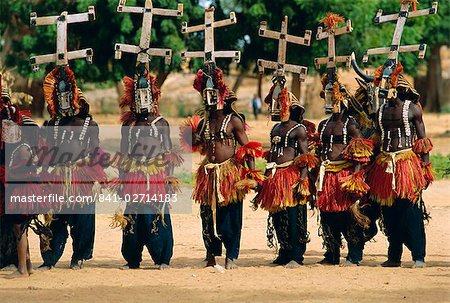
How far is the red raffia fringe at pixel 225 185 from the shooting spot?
10.6 meters

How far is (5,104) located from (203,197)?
7.04ft

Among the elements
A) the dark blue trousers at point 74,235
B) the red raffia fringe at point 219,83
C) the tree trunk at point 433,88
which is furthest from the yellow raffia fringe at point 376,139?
the tree trunk at point 433,88

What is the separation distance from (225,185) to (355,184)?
1.27 meters

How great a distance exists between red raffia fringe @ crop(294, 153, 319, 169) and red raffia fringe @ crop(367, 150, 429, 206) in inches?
23.5

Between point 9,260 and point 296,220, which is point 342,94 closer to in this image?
point 296,220

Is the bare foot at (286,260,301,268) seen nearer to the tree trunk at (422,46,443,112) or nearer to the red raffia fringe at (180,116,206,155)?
the red raffia fringe at (180,116,206,155)

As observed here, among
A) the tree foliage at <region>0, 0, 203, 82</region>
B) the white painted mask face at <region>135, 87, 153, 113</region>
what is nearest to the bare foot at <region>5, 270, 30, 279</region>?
the white painted mask face at <region>135, 87, 153, 113</region>

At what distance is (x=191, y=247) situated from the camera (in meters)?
12.7

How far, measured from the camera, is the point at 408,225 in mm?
10672

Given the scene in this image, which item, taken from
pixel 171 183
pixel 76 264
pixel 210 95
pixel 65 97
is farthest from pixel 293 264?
pixel 65 97

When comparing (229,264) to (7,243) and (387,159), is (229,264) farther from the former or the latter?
(7,243)

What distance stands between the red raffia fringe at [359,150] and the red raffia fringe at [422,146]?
1.46ft

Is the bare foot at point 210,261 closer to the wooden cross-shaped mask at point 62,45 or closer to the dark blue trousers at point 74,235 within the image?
the dark blue trousers at point 74,235

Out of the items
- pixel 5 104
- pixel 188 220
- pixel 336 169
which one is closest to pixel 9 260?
pixel 5 104
